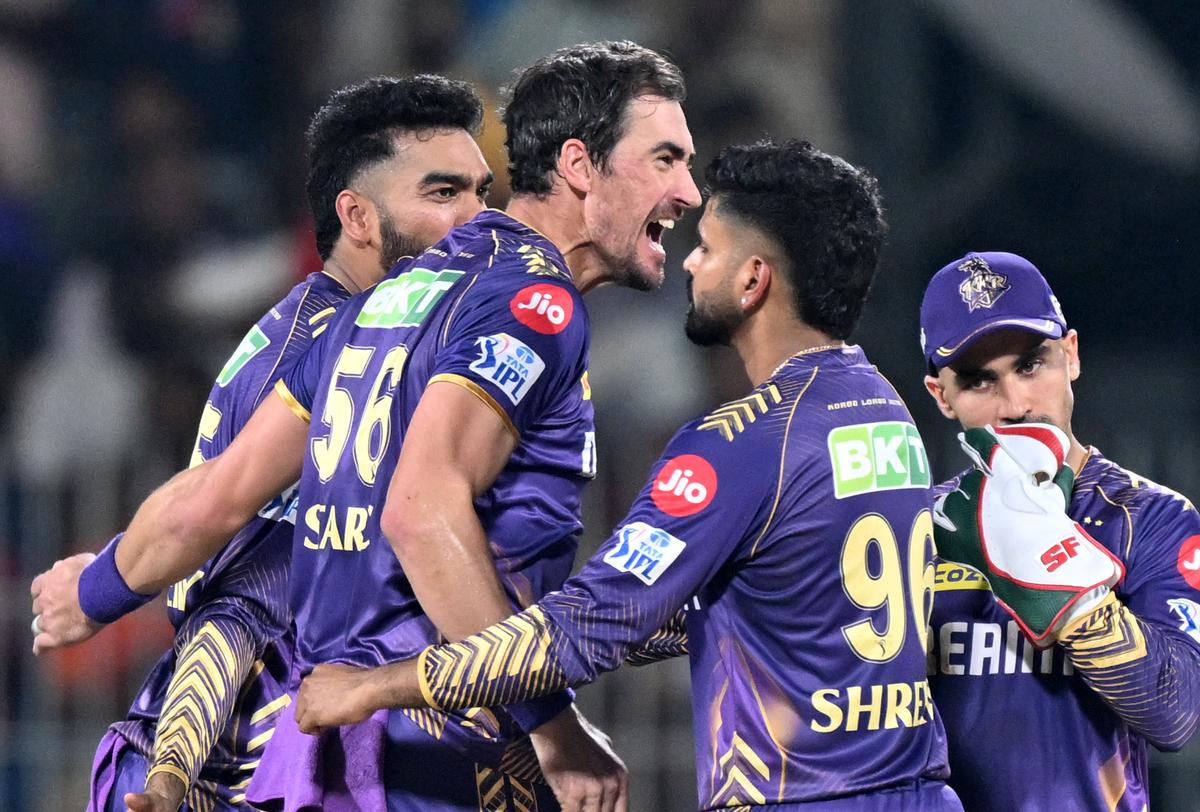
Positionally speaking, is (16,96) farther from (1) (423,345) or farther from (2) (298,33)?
(1) (423,345)

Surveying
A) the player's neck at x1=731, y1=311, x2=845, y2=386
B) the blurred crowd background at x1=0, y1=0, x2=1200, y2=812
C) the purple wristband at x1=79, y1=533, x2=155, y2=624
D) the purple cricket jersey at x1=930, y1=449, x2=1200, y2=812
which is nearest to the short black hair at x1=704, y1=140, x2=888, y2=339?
the player's neck at x1=731, y1=311, x2=845, y2=386

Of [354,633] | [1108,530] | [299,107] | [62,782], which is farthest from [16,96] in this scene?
[1108,530]

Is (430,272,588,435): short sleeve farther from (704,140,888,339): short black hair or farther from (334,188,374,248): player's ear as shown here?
(334,188,374,248): player's ear

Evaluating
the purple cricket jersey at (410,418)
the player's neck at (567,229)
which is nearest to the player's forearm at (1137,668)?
the purple cricket jersey at (410,418)

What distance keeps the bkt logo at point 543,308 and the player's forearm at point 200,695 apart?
1048 mm

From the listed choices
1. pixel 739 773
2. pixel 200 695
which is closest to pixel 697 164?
pixel 200 695

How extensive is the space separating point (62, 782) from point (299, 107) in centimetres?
367

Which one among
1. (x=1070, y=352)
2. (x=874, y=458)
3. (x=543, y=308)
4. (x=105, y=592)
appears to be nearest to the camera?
(x=874, y=458)

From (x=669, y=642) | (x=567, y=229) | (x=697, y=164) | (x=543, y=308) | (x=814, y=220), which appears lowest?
(x=669, y=642)

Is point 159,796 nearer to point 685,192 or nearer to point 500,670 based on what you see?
point 500,670

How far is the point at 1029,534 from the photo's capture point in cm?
301

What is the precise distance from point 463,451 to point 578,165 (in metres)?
0.71

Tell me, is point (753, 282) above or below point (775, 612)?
above

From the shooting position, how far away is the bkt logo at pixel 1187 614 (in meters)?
3.11
